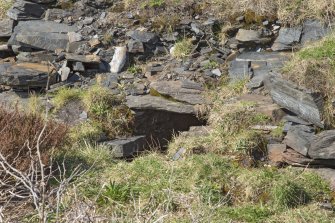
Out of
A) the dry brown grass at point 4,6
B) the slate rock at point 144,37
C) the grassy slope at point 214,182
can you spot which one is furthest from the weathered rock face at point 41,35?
the grassy slope at point 214,182

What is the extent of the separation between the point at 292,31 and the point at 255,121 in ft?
7.69

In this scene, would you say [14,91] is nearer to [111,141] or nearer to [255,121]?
[111,141]

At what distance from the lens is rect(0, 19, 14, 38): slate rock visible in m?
12.0

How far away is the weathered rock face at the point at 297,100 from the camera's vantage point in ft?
27.4

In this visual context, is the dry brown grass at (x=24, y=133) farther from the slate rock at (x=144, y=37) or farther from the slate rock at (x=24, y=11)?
the slate rock at (x=24, y=11)

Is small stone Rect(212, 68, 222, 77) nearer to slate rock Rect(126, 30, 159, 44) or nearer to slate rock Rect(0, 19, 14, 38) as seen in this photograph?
slate rock Rect(126, 30, 159, 44)

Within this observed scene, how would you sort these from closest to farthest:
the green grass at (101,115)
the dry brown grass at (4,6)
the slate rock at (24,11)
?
the green grass at (101,115), the slate rock at (24,11), the dry brown grass at (4,6)

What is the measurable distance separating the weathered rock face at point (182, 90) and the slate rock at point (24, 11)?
345cm

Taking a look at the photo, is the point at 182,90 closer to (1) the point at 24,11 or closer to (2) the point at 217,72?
(2) the point at 217,72

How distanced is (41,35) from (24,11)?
92 centimetres

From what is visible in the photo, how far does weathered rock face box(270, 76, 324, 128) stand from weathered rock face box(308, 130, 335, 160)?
16.6 inches

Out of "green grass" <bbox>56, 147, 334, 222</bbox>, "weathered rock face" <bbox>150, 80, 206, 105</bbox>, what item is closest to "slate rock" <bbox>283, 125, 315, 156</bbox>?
"green grass" <bbox>56, 147, 334, 222</bbox>

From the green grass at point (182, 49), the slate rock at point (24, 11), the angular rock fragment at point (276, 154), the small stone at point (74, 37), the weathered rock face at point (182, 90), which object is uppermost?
the slate rock at point (24, 11)

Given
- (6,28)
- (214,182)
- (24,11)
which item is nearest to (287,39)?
(214,182)
